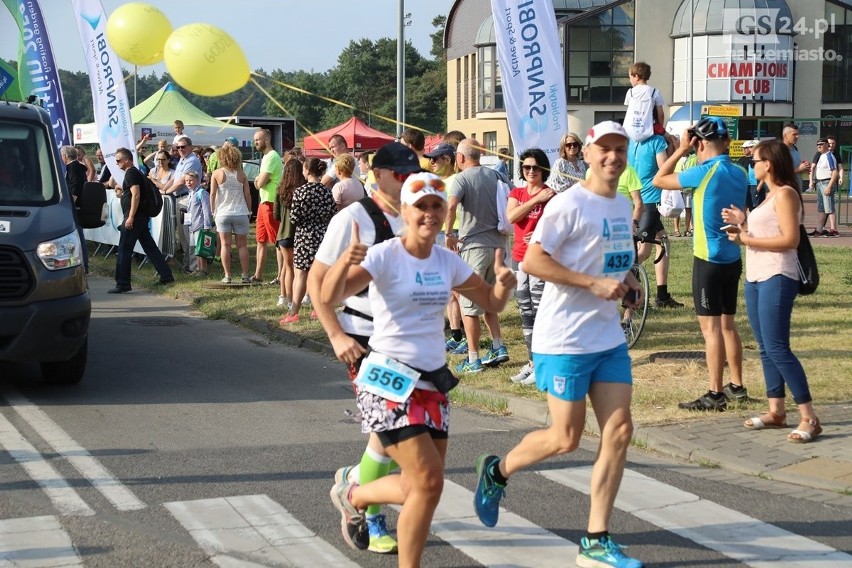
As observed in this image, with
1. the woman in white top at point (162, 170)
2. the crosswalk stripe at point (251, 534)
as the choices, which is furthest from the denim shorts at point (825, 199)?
the crosswalk stripe at point (251, 534)

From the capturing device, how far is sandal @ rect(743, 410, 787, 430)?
801cm

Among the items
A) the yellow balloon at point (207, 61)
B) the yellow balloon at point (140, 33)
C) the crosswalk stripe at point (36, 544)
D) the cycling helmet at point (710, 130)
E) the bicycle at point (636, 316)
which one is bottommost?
the crosswalk stripe at point (36, 544)

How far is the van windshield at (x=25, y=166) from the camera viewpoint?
9992 mm

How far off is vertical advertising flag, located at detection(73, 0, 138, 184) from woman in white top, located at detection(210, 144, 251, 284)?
2292 mm

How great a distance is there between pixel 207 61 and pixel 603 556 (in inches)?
217

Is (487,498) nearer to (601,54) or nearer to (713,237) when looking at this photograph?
(713,237)

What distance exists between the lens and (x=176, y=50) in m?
9.37

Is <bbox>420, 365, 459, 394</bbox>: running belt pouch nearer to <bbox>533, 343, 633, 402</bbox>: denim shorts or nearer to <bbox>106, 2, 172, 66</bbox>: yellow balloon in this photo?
<bbox>533, 343, 633, 402</bbox>: denim shorts

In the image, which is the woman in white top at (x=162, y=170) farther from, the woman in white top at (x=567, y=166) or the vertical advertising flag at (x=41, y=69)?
the woman in white top at (x=567, y=166)

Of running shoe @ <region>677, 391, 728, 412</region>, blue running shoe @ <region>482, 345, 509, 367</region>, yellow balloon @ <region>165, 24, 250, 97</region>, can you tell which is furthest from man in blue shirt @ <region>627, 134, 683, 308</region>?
yellow balloon @ <region>165, 24, 250, 97</region>

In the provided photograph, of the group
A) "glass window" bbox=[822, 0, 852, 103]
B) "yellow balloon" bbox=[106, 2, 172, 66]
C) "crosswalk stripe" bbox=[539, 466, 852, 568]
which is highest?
"glass window" bbox=[822, 0, 852, 103]

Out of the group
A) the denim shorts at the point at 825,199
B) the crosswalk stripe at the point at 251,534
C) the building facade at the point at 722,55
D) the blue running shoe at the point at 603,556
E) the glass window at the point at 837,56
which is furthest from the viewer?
the glass window at the point at 837,56

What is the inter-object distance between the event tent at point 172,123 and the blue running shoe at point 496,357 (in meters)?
20.6

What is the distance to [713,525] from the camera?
20.0 feet
